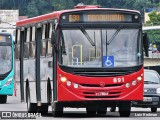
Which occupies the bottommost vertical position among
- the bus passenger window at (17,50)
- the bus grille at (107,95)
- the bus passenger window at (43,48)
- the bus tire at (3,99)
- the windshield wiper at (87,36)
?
the bus tire at (3,99)

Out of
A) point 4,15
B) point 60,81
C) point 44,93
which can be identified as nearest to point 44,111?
point 44,93

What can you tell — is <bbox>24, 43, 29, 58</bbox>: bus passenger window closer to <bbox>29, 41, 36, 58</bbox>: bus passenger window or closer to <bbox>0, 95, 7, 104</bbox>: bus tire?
<bbox>29, 41, 36, 58</bbox>: bus passenger window

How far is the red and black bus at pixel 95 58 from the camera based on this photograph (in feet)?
80.9

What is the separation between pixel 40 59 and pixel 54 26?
2.00 m

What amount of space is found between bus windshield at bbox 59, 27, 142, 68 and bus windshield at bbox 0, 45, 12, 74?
596 inches

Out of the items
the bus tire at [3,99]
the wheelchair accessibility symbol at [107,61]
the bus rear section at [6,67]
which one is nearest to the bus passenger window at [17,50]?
the wheelchair accessibility symbol at [107,61]

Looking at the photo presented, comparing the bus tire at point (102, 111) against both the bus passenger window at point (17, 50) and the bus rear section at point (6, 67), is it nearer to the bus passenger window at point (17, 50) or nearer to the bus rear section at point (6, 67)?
the bus passenger window at point (17, 50)

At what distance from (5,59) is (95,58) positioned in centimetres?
1584

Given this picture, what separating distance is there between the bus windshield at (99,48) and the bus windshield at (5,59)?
1514 cm

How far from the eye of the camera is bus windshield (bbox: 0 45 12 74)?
3981cm

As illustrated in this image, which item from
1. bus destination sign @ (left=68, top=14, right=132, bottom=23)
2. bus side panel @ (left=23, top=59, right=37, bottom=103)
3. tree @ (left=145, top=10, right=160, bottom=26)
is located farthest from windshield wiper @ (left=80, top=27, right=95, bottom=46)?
tree @ (left=145, top=10, right=160, bottom=26)

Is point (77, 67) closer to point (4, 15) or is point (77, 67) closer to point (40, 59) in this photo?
point (40, 59)

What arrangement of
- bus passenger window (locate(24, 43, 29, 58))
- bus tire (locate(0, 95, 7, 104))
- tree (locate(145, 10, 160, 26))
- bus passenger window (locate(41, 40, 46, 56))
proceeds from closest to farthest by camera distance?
bus passenger window (locate(41, 40, 46, 56))
bus passenger window (locate(24, 43, 29, 58))
bus tire (locate(0, 95, 7, 104))
tree (locate(145, 10, 160, 26))

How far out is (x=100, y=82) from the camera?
2472cm
